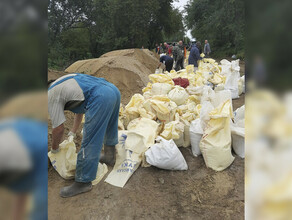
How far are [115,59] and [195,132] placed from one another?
18.4 feet

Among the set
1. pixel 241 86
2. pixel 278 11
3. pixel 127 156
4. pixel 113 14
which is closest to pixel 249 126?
pixel 278 11

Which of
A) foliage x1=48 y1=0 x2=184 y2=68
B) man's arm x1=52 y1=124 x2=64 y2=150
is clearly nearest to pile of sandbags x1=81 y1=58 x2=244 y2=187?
man's arm x1=52 y1=124 x2=64 y2=150

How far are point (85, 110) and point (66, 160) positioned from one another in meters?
0.58

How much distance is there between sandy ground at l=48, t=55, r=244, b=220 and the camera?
1.89m

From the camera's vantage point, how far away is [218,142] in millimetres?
2348

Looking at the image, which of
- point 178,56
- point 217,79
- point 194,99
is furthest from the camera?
point 178,56

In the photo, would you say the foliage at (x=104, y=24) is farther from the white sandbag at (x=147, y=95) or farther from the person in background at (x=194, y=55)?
the white sandbag at (x=147, y=95)

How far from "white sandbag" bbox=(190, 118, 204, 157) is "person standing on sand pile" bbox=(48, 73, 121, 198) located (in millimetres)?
1050

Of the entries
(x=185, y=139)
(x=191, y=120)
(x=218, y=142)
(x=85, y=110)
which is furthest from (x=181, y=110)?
(x=85, y=110)

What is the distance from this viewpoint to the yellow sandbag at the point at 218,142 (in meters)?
2.32

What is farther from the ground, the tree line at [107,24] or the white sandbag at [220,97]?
the tree line at [107,24]

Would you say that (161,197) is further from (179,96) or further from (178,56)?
(178,56)

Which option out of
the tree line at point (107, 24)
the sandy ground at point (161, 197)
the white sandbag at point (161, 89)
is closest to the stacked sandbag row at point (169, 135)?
the sandy ground at point (161, 197)

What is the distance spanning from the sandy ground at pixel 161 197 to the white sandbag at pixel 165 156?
0.09 m
